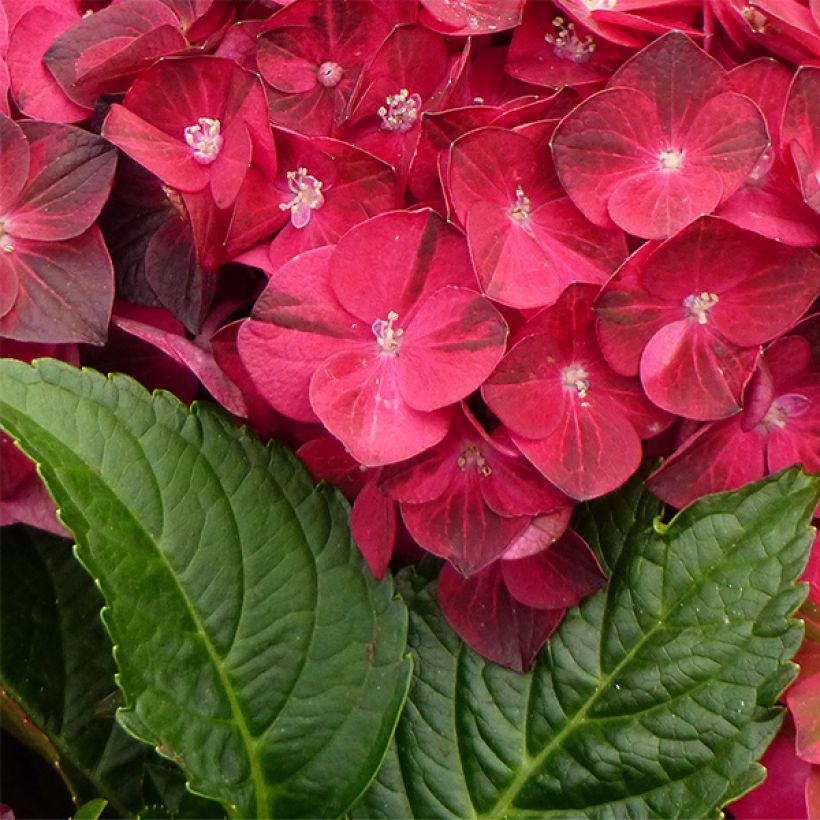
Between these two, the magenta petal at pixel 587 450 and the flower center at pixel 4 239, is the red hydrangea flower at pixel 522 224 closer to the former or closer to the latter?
the magenta petal at pixel 587 450

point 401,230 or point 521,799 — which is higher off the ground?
point 401,230

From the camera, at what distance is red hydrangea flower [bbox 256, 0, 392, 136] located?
2.19ft

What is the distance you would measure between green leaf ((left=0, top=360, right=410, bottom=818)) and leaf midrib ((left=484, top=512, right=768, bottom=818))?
10 centimetres

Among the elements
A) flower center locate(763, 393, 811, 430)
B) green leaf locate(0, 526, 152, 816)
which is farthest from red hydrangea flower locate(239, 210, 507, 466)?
green leaf locate(0, 526, 152, 816)

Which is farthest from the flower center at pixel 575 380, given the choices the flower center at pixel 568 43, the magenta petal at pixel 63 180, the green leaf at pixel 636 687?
the magenta petal at pixel 63 180

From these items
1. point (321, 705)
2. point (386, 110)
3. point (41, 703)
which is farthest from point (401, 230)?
point (41, 703)

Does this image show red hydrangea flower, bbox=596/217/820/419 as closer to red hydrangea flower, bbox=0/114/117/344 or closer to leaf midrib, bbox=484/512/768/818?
leaf midrib, bbox=484/512/768/818

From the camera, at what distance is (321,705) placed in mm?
729

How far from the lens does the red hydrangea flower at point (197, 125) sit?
0.65 metres

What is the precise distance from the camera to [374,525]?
0.70m

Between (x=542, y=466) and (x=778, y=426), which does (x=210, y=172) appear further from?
(x=778, y=426)

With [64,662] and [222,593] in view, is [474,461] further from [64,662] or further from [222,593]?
[64,662]

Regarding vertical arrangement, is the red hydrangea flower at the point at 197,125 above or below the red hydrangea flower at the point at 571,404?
above

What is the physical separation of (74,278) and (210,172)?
4.4 inches
